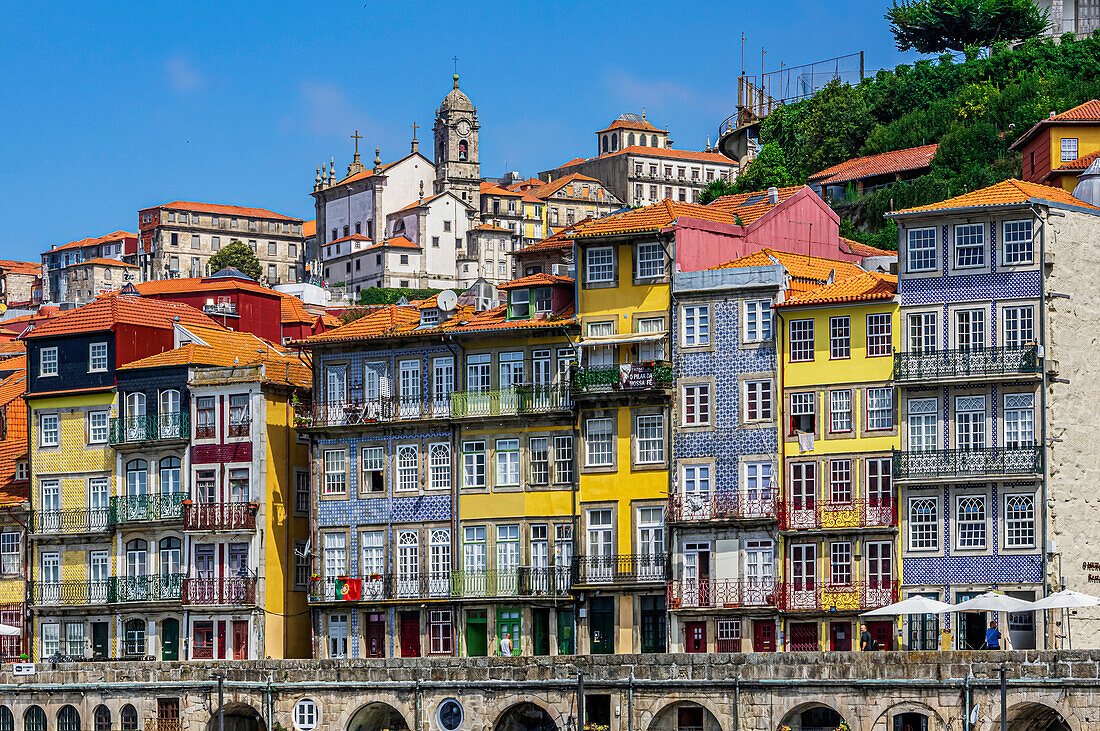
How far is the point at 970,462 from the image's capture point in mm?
61438

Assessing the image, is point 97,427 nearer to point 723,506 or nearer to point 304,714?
point 304,714

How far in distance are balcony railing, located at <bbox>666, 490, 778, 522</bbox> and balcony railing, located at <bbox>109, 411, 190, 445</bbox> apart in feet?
62.7

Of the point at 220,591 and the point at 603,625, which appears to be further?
the point at 220,591

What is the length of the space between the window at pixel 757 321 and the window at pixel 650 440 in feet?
13.0

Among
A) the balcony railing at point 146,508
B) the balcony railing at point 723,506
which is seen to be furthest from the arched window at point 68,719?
the balcony railing at point 723,506

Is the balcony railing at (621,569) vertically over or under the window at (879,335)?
under

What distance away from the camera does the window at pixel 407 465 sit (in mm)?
70750

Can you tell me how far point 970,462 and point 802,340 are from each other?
690cm

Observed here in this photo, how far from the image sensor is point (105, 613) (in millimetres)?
74875

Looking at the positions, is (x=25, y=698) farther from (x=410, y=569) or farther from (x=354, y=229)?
(x=354, y=229)

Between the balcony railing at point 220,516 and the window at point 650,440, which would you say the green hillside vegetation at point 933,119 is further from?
the balcony railing at point 220,516

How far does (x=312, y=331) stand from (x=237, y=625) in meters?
24.0

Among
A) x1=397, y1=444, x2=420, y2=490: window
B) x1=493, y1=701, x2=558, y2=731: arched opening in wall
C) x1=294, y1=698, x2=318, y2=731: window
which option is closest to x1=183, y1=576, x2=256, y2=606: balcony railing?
x1=397, y1=444, x2=420, y2=490: window

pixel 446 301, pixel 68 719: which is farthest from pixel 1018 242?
pixel 68 719
